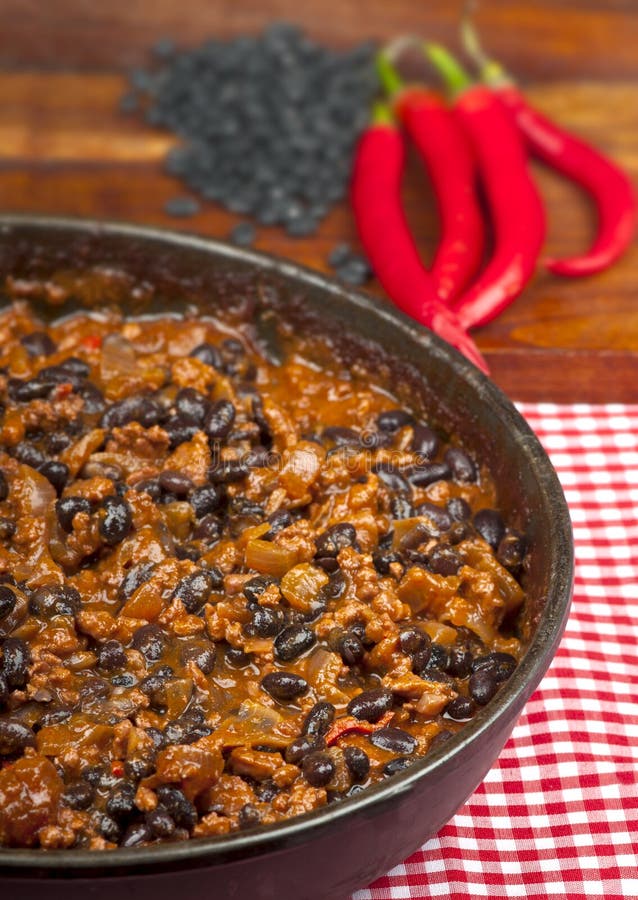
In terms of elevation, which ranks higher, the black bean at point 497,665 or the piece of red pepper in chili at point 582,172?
the piece of red pepper in chili at point 582,172

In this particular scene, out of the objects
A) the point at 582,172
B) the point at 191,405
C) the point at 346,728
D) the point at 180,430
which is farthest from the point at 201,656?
the point at 582,172

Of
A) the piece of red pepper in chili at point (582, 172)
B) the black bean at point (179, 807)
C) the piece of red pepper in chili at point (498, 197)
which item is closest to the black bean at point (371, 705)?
the black bean at point (179, 807)

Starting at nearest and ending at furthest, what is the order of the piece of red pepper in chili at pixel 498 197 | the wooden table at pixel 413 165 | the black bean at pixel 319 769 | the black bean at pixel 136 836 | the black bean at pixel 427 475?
the black bean at pixel 136 836 < the black bean at pixel 319 769 < the black bean at pixel 427 475 < the piece of red pepper in chili at pixel 498 197 < the wooden table at pixel 413 165

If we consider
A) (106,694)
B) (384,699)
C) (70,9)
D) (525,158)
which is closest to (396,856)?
(384,699)

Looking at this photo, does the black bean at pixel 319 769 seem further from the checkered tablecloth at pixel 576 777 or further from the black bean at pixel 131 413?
the black bean at pixel 131 413

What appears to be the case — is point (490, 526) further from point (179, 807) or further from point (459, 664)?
point (179, 807)
